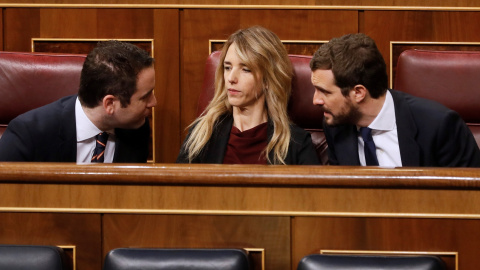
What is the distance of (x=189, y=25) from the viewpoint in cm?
118

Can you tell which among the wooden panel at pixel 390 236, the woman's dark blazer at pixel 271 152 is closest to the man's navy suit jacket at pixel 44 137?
the woman's dark blazer at pixel 271 152

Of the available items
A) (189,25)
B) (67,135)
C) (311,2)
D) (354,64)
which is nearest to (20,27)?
(189,25)

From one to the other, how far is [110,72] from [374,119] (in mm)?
358

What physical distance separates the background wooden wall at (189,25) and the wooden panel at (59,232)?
0.58 metres

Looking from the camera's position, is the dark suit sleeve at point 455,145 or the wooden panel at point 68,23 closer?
the dark suit sleeve at point 455,145

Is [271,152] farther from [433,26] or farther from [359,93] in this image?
[433,26]

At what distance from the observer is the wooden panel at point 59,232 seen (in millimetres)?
611

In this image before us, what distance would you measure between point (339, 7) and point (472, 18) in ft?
0.73

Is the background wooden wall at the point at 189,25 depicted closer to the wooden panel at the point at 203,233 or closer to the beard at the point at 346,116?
the beard at the point at 346,116

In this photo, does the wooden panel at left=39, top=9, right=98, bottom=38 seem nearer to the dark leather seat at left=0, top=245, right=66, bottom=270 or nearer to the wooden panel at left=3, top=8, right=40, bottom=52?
the wooden panel at left=3, top=8, right=40, bottom=52

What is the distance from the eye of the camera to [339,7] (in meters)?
1.17

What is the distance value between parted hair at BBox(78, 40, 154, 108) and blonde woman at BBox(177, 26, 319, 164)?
0.11m

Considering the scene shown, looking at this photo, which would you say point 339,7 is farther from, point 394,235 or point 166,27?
point 394,235

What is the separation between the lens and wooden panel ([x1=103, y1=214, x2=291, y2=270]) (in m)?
0.60
